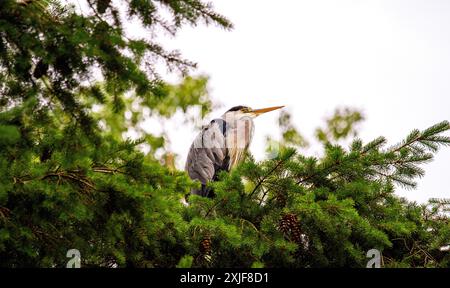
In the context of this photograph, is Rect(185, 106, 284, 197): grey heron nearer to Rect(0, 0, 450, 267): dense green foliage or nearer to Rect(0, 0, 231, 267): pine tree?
Rect(0, 0, 450, 267): dense green foliage

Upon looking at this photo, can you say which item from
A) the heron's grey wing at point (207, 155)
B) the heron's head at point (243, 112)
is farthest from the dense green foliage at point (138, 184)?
the heron's head at point (243, 112)

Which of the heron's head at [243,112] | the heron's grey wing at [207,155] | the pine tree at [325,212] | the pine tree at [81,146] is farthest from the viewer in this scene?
the heron's head at [243,112]

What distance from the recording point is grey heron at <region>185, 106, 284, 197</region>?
574 centimetres

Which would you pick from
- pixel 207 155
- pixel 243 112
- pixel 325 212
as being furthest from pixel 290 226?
pixel 243 112

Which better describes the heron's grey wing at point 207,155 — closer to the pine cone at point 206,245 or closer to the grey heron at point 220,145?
the grey heron at point 220,145

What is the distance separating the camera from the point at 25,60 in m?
2.22

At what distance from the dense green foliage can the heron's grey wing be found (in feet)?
6.94

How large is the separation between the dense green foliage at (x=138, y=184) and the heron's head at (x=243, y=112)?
2842 millimetres

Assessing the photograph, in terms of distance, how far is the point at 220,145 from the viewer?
19.6ft

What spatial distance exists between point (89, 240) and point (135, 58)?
117cm

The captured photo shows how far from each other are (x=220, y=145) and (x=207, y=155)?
204mm

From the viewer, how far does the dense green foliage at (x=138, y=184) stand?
225 cm
